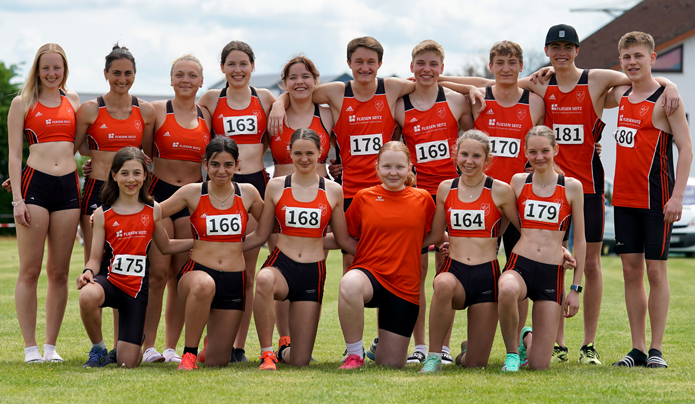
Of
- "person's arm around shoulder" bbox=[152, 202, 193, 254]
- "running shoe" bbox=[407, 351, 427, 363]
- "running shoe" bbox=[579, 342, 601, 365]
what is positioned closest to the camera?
"person's arm around shoulder" bbox=[152, 202, 193, 254]

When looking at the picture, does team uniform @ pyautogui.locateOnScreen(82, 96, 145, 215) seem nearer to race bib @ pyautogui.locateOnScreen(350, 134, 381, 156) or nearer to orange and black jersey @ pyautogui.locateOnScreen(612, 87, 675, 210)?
race bib @ pyautogui.locateOnScreen(350, 134, 381, 156)

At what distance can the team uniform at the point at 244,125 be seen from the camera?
6098 mm

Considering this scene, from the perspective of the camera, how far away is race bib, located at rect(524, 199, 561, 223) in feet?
17.5

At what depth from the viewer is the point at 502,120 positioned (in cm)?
597

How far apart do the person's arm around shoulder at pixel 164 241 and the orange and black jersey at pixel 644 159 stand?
3.37 meters

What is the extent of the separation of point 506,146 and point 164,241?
2.77 metres

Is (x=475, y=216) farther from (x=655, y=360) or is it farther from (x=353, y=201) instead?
(x=655, y=360)

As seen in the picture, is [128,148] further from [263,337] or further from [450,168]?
[450,168]

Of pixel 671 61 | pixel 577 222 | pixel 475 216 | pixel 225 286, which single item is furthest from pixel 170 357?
pixel 671 61

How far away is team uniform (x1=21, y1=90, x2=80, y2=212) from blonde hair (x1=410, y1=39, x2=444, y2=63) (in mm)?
2775

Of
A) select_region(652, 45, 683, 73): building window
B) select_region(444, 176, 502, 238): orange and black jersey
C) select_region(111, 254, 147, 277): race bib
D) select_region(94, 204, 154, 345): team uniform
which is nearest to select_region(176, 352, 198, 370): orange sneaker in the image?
select_region(94, 204, 154, 345): team uniform

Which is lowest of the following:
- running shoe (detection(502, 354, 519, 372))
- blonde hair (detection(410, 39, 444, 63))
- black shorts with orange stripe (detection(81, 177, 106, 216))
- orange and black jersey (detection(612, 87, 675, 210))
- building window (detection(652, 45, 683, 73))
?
running shoe (detection(502, 354, 519, 372))

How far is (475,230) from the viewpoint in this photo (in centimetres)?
538

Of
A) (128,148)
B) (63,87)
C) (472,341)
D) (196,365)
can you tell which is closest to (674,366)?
(472,341)
